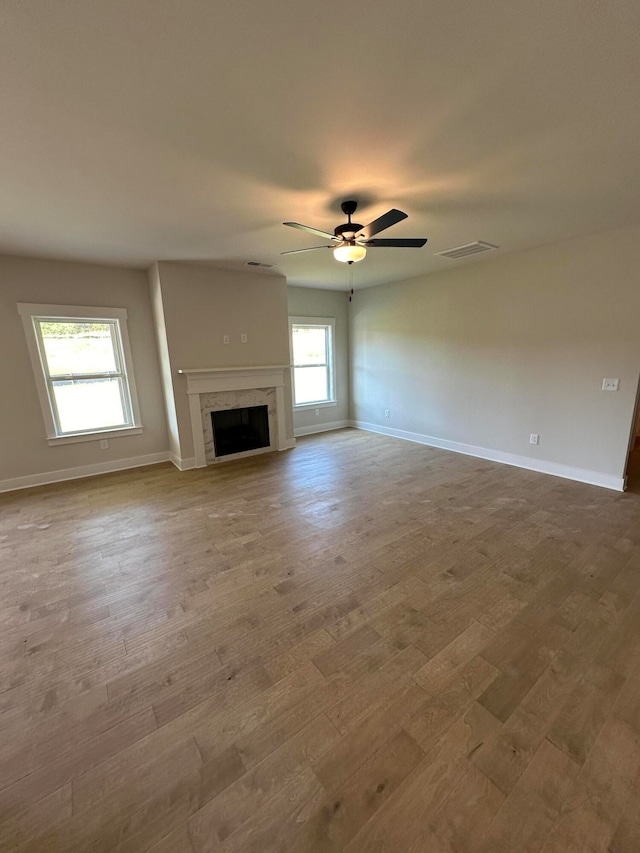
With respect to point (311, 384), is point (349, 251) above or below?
above

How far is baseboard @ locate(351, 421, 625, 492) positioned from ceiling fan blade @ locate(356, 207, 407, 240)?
3.28 meters

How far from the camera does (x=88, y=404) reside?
4.43 meters

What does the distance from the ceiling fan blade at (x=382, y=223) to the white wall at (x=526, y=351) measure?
2.41 m

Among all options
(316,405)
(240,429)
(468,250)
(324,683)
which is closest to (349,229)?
(468,250)

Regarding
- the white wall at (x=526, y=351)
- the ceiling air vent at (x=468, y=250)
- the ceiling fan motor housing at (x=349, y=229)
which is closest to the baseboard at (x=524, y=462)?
the white wall at (x=526, y=351)

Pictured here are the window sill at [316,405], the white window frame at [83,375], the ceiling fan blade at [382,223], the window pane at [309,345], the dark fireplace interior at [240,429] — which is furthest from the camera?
the window sill at [316,405]

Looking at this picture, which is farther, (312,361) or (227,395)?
(312,361)

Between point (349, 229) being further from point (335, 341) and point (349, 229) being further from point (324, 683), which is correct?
point (335, 341)

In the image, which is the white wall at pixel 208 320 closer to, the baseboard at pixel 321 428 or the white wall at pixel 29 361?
the white wall at pixel 29 361

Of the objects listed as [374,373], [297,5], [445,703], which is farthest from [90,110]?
[374,373]

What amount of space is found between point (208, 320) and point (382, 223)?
2.90 meters

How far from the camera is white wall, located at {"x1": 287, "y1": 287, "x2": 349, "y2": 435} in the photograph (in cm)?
589

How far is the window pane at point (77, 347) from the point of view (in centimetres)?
411

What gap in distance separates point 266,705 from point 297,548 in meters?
1.22
